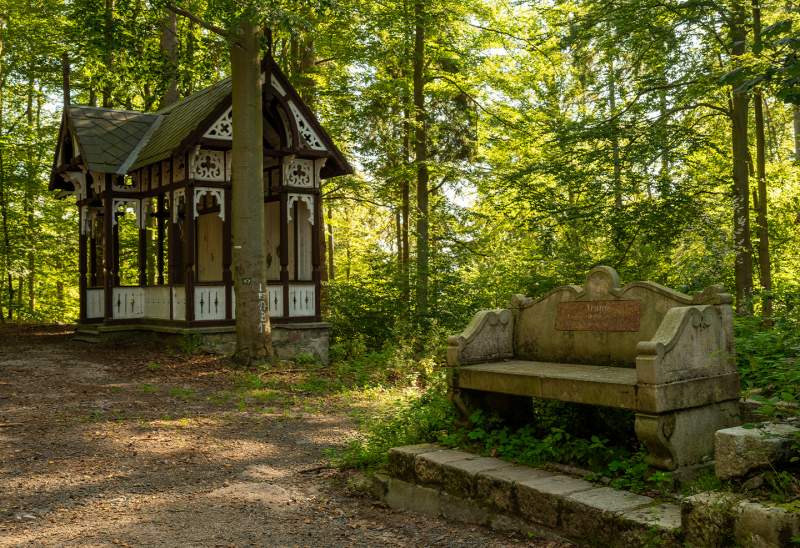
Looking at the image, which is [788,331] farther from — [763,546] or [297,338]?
[297,338]

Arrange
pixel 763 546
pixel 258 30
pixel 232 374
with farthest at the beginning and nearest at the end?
pixel 258 30 < pixel 232 374 < pixel 763 546

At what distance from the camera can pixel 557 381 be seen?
5441 mm

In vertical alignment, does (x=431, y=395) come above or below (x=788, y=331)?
below

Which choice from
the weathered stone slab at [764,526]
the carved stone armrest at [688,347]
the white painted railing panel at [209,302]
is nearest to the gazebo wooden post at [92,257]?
the white painted railing panel at [209,302]

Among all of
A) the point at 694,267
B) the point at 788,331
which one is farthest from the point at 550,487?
the point at 694,267

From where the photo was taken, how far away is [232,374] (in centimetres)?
1312

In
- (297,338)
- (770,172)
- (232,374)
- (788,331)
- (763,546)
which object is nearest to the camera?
(763,546)

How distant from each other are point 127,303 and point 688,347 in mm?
15963

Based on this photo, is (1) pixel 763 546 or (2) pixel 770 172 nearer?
(1) pixel 763 546

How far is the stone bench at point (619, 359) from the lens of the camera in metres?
4.89

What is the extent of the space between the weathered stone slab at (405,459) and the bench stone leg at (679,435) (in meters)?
1.93

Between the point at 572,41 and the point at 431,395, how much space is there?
25.8 ft

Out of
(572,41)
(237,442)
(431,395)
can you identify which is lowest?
(237,442)

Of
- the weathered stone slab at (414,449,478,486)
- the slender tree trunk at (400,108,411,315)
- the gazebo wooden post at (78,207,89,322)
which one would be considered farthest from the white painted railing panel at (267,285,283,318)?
the weathered stone slab at (414,449,478,486)
